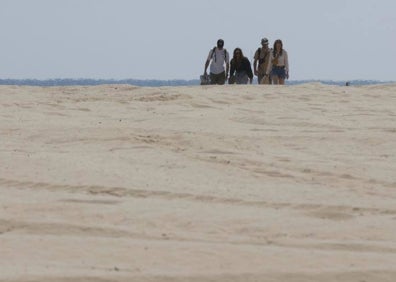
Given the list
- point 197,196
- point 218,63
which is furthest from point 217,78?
point 197,196

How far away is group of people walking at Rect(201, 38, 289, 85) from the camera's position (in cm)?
1702

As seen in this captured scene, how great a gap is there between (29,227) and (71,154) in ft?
8.11

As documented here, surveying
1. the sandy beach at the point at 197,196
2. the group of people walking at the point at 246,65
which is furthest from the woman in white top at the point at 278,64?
the sandy beach at the point at 197,196

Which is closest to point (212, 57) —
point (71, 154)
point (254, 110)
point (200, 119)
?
point (254, 110)

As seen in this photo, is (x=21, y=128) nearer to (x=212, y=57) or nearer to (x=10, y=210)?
(x=10, y=210)

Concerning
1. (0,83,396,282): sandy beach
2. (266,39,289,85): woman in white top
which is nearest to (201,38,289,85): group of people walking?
(266,39,289,85): woman in white top

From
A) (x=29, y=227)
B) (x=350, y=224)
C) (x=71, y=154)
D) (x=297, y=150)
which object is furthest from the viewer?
(x=297, y=150)

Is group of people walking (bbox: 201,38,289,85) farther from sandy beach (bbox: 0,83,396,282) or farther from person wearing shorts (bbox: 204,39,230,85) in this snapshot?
sandy beach (bbox: 0,83,396,282)

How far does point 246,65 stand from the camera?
Answer: 675 inches

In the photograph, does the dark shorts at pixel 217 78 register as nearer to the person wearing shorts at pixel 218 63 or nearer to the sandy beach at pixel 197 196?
the person wearing shorts at pixel 218 63

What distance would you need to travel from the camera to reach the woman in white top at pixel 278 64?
17000 mm

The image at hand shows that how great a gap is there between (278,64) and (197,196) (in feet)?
37.6

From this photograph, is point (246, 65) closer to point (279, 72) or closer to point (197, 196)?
point (279, 72)

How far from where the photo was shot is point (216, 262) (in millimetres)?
4465
